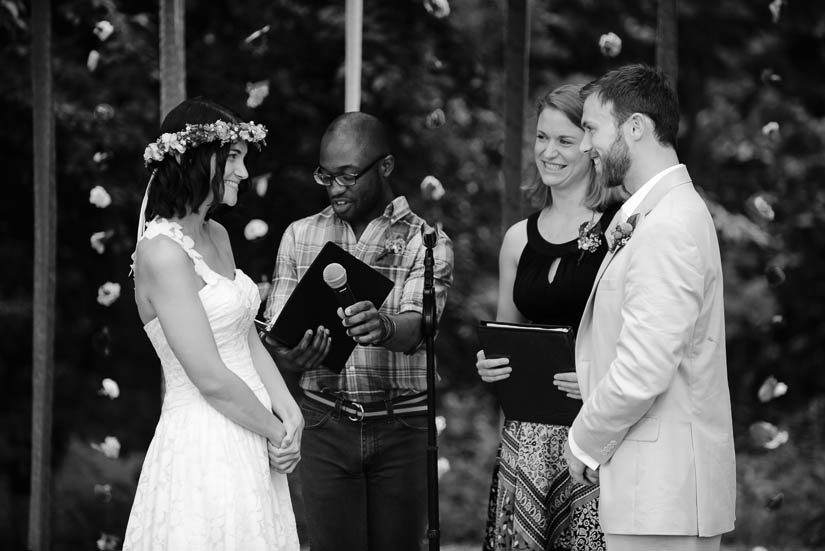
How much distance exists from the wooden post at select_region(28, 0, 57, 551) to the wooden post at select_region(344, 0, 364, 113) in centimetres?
140

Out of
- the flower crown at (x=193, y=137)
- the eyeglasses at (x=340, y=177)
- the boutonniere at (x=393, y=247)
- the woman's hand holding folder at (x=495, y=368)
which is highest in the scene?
the flower crown at (x=193, y=137)

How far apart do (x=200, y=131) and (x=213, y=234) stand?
13.4 inches

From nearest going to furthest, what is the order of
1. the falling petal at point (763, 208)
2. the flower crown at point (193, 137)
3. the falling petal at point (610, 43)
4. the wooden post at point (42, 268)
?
the flower crown at point (193, 137) → the falling petal at point (610, 43) → the falling petal at point (763, 208) → the wooden post at point (42, 268)

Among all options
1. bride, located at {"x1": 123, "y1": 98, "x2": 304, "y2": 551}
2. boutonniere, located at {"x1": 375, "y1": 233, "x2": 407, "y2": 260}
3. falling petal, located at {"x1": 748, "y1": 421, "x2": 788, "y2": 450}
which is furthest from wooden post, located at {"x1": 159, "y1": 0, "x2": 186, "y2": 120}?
falling petal, located at {"x1": 748, "y1": 421, "x2": 788, "y2": 450}

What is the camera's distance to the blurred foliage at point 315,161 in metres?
6.35

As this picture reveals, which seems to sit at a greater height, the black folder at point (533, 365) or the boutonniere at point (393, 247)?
the boutonniere at point (393, 247)

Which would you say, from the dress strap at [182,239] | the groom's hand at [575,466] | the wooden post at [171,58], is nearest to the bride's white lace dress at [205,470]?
the dress strap at [182,239]

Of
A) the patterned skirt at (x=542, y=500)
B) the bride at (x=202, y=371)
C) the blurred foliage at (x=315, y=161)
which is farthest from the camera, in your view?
the blurred foliage at (x=315, y=161)

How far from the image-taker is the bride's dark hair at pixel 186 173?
3.04 m

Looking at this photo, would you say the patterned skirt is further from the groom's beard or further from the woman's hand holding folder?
the groom's beard

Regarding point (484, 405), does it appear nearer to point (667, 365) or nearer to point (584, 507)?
point (584, 507)

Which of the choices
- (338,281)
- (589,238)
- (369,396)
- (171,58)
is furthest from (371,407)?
(171,58)

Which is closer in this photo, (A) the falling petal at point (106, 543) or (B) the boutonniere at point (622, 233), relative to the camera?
(B) the boutonniere at point (622, 233)

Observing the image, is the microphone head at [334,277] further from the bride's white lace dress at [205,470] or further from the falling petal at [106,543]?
the falling petal at [106,543]
